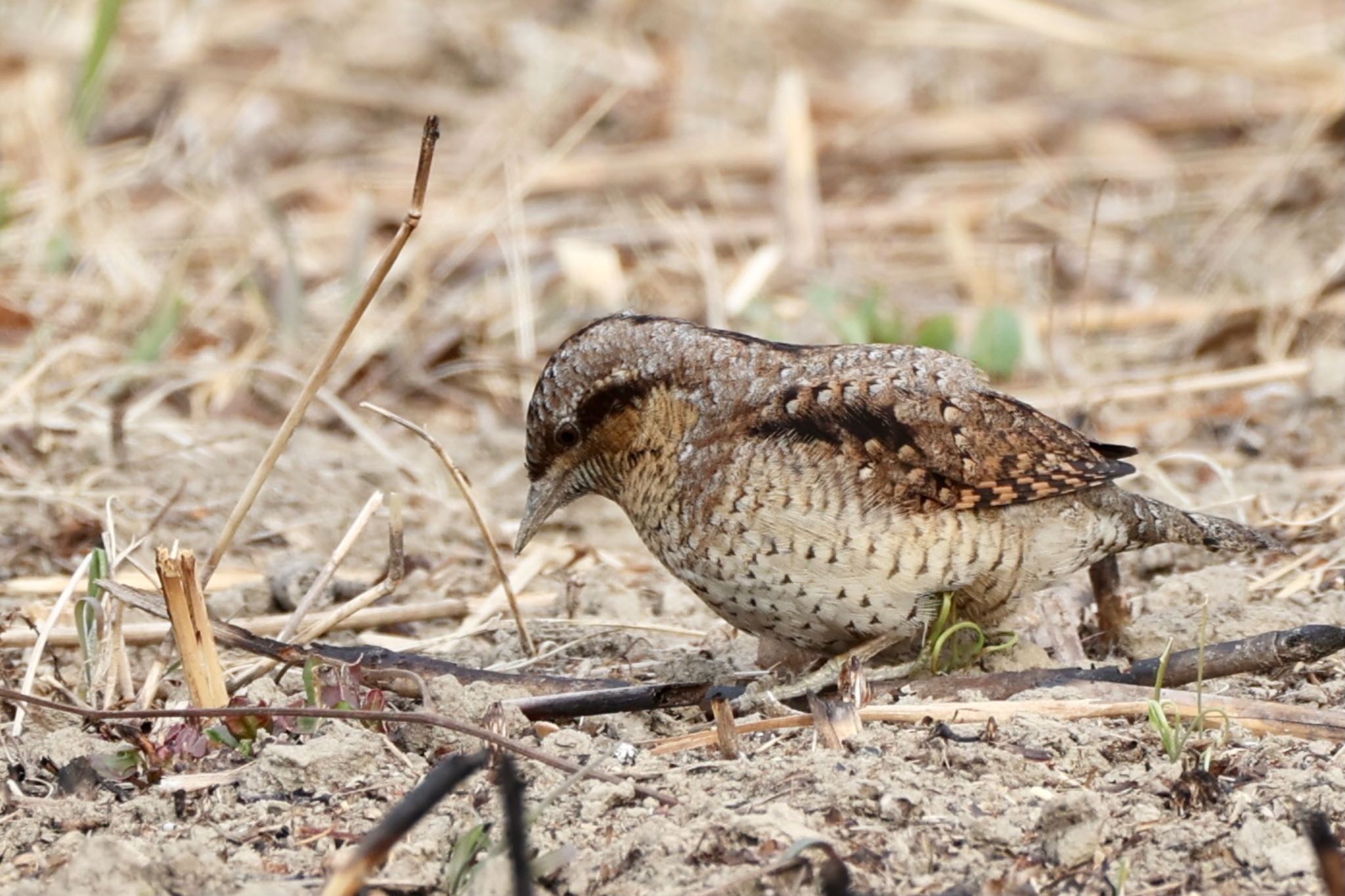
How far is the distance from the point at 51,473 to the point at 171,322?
3.34ft

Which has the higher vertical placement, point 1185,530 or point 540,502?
point 1185,530

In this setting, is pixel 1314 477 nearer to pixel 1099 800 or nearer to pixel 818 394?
pixel 818 394

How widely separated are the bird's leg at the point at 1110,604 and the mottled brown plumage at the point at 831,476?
0.15m

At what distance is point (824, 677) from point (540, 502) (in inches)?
32.8

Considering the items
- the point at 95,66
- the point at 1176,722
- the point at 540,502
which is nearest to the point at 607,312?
the point at 95,66

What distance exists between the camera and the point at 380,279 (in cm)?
291

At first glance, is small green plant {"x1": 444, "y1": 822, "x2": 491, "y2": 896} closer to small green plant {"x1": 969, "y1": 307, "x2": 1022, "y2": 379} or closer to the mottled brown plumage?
the mottled brown plumage

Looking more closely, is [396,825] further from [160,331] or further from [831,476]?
[160,331]

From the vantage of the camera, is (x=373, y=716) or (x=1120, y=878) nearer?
(x=1120, y=878)

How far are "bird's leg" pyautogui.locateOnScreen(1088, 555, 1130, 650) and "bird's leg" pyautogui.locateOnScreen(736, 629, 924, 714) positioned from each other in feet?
Answer: 1.80

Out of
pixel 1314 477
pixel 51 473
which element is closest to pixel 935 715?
pixel 1314 477

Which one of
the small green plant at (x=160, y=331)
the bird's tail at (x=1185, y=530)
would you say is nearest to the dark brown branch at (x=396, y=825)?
the bird's tail at (x=1185, y=530)

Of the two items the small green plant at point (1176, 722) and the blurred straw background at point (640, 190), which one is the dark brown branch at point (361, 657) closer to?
the small green plant at point (1176, 722)

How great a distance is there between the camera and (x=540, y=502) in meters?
3.88
